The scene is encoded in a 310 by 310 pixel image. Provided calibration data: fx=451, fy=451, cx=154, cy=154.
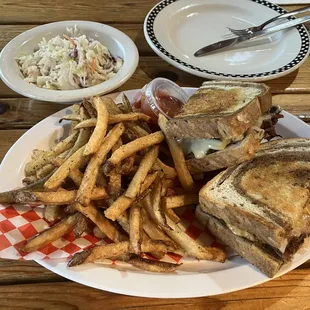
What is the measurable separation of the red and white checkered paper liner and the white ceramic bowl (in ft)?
2.21

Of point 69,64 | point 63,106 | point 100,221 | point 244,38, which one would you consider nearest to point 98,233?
point 100,221

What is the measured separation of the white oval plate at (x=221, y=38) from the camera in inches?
95.7

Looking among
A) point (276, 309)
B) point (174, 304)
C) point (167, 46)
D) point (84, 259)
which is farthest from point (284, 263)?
point (167, 46)

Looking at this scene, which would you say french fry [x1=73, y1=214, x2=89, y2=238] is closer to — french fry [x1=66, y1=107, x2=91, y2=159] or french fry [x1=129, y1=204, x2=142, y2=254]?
french fry [x1=129, y1=204, x2=142, y2=254]

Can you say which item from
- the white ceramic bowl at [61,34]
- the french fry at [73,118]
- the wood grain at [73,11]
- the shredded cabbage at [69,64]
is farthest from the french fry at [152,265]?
the wood grain at [73,11]

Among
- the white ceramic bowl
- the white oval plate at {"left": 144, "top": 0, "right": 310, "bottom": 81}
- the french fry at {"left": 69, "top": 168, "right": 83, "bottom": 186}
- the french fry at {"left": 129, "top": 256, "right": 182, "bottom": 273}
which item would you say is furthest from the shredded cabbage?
the french fry at {"left": 129, "top": 256, "right": 182, "bottom": 273}

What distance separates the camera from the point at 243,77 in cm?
230

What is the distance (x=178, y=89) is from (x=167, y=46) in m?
0.49

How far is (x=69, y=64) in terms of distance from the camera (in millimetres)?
2309

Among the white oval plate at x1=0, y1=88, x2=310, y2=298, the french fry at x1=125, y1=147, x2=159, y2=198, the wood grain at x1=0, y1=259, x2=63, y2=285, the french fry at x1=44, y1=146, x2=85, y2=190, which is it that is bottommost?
the wood grain at x1=0, y1=259, x2=63, y2=285

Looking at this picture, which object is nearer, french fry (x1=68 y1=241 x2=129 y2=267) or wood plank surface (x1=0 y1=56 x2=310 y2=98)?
french fry (x1=68 y1=241 x2=129 y2=267)

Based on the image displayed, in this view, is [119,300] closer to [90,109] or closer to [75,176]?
[75,176]

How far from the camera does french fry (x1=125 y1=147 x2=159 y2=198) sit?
1556 millimetres

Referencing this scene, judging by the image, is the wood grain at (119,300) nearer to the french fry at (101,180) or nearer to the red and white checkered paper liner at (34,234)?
the red and white checkered paper liner at (34,234)
